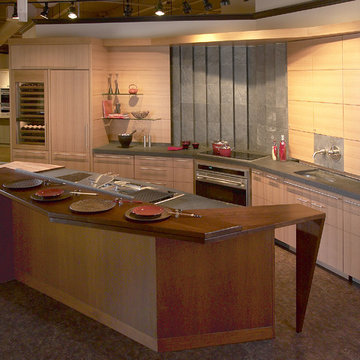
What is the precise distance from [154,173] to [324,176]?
8.34 feet

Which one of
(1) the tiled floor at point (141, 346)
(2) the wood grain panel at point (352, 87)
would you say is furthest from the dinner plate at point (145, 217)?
(2) the wood grain panel at point (352, 87)

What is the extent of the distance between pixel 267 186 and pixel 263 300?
239 cm

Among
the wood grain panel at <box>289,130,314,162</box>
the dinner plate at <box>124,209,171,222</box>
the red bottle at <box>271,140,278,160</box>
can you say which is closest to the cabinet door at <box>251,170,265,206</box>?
the red bottle at <box>271,140,278,160</box>

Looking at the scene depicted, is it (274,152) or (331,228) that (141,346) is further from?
(274,152)

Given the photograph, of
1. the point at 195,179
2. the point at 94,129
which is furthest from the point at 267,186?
the point at 94,129

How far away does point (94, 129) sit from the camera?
738 centimetres

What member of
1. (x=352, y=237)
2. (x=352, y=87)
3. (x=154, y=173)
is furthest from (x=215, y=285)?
(x=154, y=173)

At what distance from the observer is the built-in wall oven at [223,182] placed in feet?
20.7

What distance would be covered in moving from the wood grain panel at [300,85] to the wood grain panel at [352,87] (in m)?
0.59

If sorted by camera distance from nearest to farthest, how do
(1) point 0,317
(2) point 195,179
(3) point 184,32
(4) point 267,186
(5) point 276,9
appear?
(1) point 0,317 → (4) point 267,186 → (5) point 276,9 → (2) point 195,179 → (3) point 184,32

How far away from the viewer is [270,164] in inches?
239

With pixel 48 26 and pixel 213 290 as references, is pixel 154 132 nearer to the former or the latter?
pixel 48 26

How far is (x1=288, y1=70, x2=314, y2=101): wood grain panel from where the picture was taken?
19.0 feet

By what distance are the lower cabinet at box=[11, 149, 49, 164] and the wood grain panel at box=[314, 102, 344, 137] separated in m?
3.92
